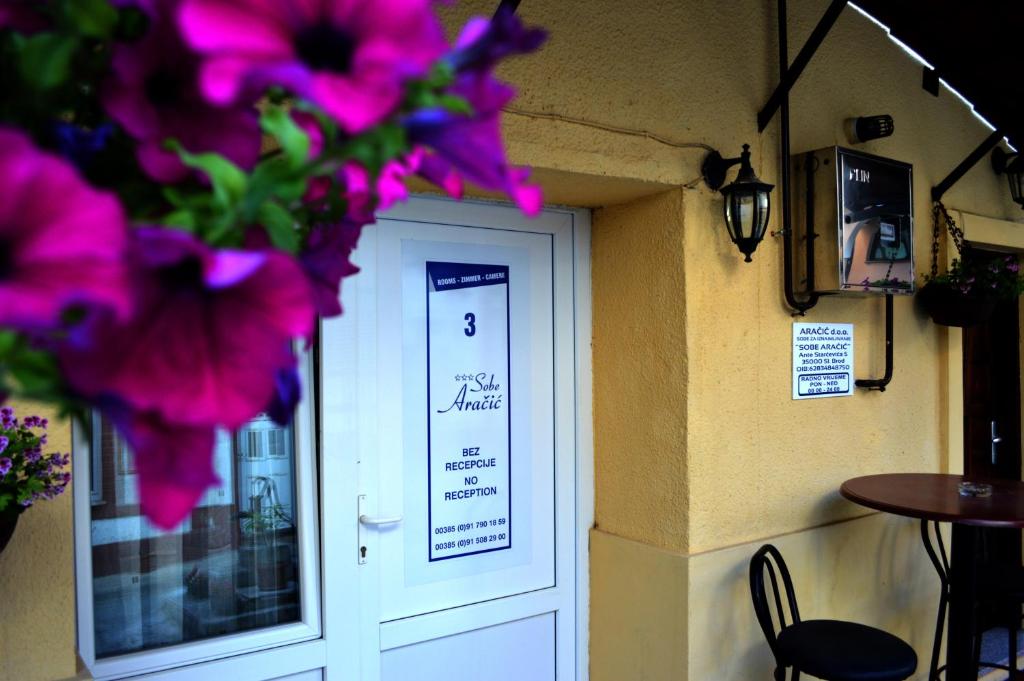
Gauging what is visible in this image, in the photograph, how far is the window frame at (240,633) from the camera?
2.06m

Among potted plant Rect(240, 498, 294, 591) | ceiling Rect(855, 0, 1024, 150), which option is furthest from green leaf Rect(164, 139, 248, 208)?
ceiling Rect(855, 0, 1024, 150)

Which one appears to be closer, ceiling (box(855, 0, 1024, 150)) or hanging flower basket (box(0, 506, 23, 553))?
hanging flower basket (box(0, 506, 23, 553))

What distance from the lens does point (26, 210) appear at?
33cm

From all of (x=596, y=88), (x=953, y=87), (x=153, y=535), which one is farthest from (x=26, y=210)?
(x=953, y=87)

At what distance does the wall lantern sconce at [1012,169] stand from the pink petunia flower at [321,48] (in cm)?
480

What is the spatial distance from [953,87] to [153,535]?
4.19 m

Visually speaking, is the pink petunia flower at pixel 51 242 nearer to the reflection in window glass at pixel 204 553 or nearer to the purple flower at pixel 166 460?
the purple flower at pixel 166 460

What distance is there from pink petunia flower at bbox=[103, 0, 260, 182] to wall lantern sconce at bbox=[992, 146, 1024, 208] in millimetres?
4856

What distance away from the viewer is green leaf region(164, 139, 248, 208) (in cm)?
37

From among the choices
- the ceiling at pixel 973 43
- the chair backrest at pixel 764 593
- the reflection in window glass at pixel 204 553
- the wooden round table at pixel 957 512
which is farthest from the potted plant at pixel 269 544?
the ceiling at pixel 973 43

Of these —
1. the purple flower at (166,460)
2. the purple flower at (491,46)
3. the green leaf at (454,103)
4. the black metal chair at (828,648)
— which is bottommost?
the black metal chair at (828,648)

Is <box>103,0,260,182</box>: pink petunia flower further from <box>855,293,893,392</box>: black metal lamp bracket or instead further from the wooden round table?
<box>855,293,893,392</box>: black metal lamp bracket

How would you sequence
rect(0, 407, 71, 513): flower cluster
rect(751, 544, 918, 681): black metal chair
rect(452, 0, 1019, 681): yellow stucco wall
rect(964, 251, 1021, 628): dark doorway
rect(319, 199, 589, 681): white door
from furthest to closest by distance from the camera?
1. rect(964, 251, 1021, 628): dark doorway
2. rect(452, 0, 1019, 681): yellow stucco wall
3. rect(319, 199, 589, 681): white door
4. rect(751, 544, 918, 681): black metal chair
5. rect(0, 407, 71, 513): flower cluster

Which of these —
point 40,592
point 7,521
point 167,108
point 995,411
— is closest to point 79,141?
point 167,108
